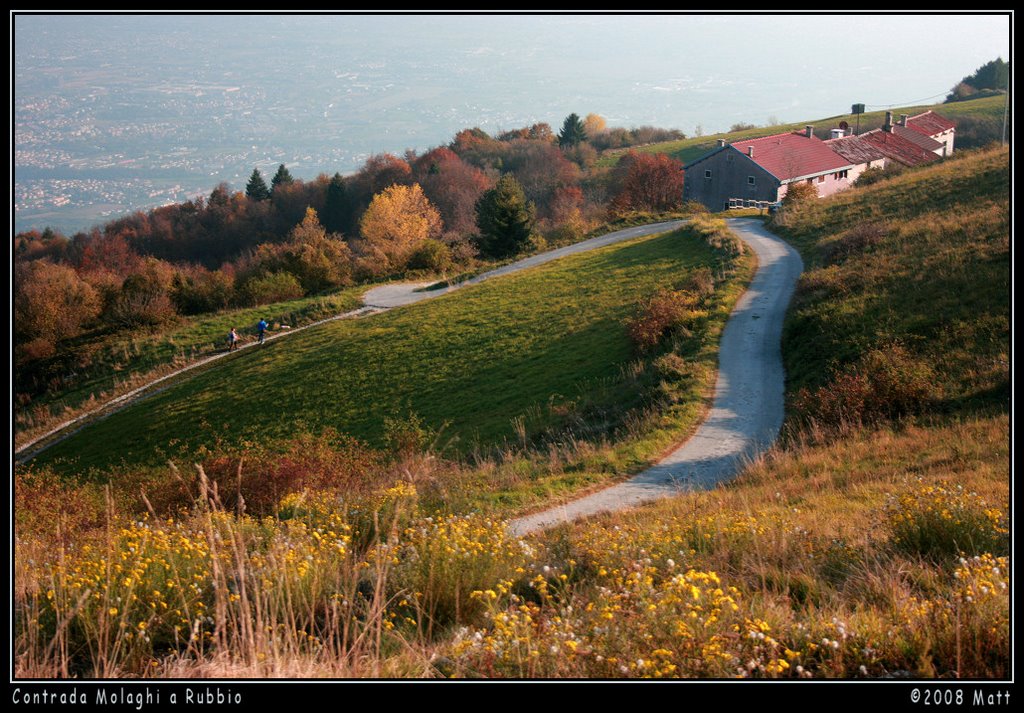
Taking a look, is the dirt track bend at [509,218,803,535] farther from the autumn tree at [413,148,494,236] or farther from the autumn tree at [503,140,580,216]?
the autumn tree at [503,140,580,216]

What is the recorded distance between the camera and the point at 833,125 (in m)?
102

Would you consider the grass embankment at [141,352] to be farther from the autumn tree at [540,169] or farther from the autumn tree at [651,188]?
the autumn tree at [540,169]

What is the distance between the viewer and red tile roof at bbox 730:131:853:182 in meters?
54.3

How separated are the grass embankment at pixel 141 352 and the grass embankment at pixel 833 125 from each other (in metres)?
68.8

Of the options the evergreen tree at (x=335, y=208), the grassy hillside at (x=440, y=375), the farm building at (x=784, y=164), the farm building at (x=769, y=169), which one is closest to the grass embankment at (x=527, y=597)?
the grassy hillside at (x=440, y=375)

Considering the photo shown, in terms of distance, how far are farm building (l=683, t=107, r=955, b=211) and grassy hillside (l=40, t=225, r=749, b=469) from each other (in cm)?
2436

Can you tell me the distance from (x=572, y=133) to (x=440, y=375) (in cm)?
9854

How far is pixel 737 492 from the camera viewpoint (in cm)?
976

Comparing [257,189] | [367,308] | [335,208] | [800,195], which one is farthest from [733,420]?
[257,189]

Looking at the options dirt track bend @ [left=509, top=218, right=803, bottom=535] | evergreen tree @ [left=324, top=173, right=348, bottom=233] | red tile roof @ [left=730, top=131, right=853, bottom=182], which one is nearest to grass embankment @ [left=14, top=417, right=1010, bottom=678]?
dirt track bend @ [left=509, top=218, right=803, bottom=535]

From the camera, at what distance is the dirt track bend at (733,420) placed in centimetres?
1080

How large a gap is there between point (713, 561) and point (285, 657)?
3727 millimetres
